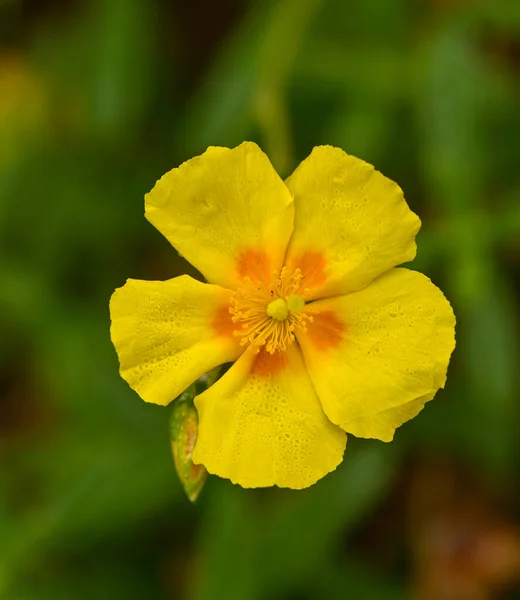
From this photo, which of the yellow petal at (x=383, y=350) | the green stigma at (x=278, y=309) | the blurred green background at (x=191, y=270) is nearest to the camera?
the yellow petal at (x=383, y=350)

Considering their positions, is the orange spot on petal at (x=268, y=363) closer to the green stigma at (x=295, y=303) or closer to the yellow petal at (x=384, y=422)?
the green stigma at (x=295, y=303)

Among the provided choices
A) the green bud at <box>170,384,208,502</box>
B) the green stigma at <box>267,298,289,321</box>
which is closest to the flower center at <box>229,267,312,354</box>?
the green stigma at <box>267,298,289,321</box>

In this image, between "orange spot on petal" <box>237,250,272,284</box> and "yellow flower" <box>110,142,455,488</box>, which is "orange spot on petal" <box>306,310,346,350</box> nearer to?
"yellow flower" <box>110,142,455,488</box>

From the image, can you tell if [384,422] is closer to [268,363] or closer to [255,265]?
[268,363]

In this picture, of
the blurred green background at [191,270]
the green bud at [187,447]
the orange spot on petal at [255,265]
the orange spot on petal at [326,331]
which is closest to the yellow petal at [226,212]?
the orange spot on petal at [255,265]

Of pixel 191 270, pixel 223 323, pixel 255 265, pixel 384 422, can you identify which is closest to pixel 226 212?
pixel 255 265

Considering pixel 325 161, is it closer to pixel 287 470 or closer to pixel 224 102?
pixel 287 470
